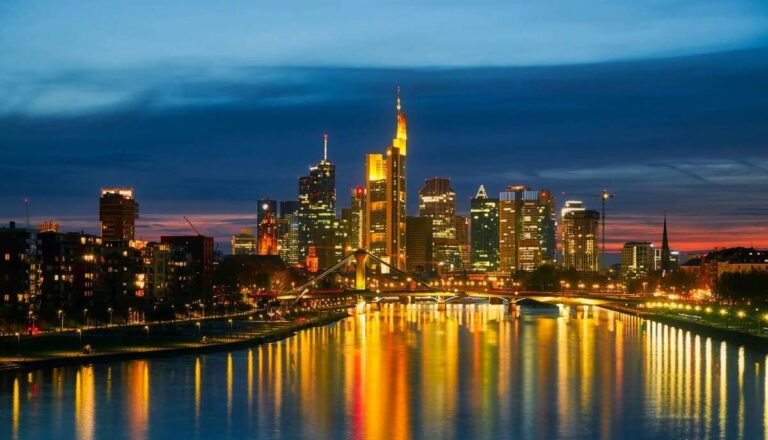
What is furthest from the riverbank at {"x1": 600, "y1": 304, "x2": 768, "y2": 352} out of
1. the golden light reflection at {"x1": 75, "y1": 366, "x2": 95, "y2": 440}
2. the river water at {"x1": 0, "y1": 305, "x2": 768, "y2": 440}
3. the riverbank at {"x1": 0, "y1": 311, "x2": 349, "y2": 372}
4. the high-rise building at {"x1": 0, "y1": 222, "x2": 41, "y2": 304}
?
the high-rise building at {"x1": 0, "y1": 222, "x2": 41, "y2": 304}

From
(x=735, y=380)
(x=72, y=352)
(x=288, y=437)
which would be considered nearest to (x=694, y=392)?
(x=735, y=380)

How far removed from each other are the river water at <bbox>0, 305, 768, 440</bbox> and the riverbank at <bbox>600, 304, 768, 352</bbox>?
180 centimetres

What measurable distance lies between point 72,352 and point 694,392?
103 ft

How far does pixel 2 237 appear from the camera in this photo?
9100 cm

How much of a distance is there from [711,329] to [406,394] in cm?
4789

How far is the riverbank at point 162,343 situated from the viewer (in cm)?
5788

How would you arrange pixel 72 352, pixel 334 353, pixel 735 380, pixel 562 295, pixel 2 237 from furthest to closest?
pixel 562 295 < pixel 2 237 < pixel 334 353 < pixel 72 352 < pixel 735 380

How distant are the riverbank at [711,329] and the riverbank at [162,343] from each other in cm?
Answer: 3178

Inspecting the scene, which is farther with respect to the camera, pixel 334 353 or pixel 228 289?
pixel 228 289

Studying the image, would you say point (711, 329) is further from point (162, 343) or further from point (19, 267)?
point (19, 267)

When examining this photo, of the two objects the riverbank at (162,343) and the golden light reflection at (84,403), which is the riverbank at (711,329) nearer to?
the riverbank at (162,343)

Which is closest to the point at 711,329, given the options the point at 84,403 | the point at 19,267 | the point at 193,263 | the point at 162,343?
the point at 162,343

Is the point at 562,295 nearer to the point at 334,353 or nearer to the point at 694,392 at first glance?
the point at 334,353

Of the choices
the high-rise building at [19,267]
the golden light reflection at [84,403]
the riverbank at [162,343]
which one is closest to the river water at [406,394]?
→ the golden light reflection at [84,403]
